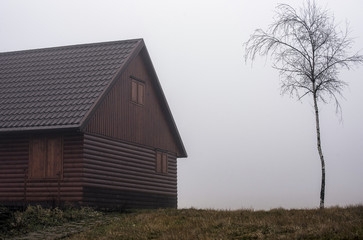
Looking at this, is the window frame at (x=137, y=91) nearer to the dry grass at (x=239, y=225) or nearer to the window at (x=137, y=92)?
the window at (x=137, y=92)

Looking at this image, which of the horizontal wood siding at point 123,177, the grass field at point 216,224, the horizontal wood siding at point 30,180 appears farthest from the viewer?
the horizontal wood siding at point 123,177

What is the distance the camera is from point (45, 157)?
25.3 metres

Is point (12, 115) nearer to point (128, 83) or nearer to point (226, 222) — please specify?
point (128, 83)

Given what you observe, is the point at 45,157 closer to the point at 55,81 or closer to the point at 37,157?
the point at 37,157

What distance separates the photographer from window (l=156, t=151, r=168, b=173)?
31156mm

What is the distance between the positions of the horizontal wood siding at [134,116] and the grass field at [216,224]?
5.00 m

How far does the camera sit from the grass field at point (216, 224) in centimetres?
1561

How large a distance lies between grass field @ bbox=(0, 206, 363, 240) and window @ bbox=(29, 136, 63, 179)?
2.57m

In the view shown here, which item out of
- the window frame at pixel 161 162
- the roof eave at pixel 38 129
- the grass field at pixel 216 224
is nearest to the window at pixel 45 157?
the roof eave at pixel 38 129

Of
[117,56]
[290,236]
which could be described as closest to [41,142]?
[117,56]

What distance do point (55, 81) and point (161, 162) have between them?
7.56m

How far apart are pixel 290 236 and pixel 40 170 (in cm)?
1359

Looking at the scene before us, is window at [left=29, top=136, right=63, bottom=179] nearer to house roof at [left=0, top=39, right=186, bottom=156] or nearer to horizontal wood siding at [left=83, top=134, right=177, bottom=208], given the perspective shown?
house roof at [left=0, top=39, right=186, bottom=156]

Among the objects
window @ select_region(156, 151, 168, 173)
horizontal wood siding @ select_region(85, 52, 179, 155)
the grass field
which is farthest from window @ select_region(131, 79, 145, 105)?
the grass field
